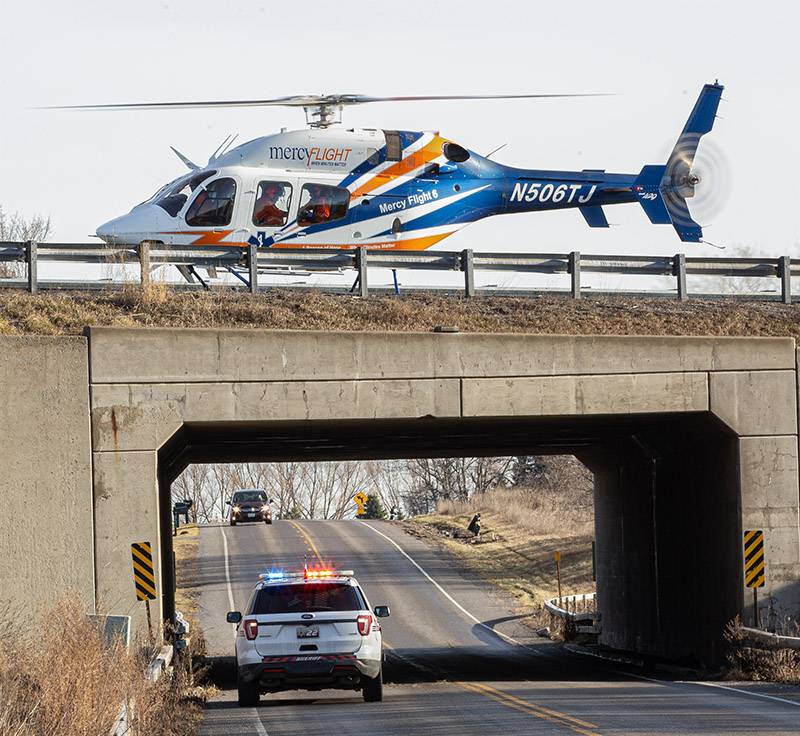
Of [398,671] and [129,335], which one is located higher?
[129,335]

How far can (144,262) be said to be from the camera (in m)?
25.6

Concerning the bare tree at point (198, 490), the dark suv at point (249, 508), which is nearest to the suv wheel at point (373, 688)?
the dark suv at point (249, 508)

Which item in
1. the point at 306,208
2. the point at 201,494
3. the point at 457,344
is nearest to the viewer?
the point at 457,344

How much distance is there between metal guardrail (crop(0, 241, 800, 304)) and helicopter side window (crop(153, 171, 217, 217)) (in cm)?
113

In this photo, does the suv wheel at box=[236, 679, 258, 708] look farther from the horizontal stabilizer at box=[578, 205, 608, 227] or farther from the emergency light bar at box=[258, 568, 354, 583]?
the horizontal stabilizer at box=[578, 205, 608, 227]

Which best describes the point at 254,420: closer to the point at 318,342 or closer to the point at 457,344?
the point at 318,342

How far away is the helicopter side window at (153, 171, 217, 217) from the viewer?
28.8 metres

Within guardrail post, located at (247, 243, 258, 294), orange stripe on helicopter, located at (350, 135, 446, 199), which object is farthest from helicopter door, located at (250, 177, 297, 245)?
guardrail post, located at (247, 243, 258, 294)

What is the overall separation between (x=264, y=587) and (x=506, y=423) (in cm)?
826

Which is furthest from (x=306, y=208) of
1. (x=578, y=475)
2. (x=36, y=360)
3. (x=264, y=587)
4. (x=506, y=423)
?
(x=578, y=475)

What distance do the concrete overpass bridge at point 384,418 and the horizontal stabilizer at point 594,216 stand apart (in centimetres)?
523

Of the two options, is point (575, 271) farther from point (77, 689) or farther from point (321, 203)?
point (77, 689)

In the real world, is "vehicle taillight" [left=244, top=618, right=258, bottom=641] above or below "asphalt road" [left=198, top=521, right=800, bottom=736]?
above

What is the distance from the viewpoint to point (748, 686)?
66.8ft
